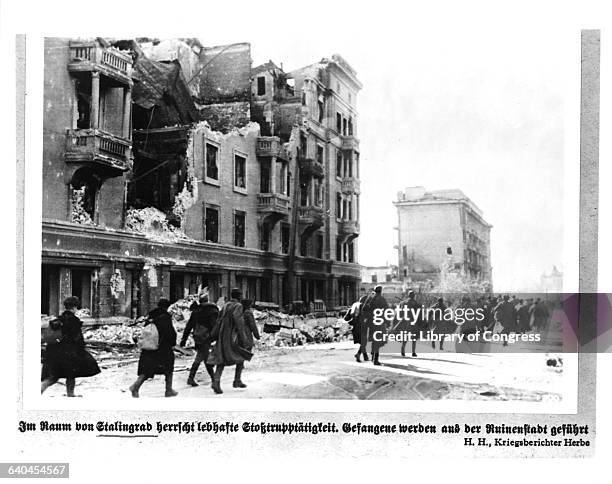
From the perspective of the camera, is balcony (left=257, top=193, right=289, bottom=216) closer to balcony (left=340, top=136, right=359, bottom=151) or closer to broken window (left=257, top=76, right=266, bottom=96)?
balcony (left=340, top=136, right=359, bottom=151)

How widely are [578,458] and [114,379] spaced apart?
218 inches

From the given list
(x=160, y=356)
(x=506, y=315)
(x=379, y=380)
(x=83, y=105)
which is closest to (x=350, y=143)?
(x=506, y=315)

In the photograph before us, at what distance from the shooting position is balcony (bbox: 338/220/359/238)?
26.5 ft

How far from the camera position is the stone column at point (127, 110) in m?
7.41

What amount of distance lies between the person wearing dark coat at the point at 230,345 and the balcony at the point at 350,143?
2.44m

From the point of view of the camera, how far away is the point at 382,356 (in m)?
7.57

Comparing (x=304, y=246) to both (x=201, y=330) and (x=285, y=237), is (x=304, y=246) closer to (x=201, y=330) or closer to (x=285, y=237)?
(x=285, y=237)

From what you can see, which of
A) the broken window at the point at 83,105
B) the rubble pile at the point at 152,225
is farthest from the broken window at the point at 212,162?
the broken window at the point at 83,105

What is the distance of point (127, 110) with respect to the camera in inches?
292

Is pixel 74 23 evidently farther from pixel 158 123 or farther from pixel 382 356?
pixel 382 356

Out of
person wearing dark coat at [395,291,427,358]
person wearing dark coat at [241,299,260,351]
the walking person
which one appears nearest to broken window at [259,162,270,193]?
person wearing dark coat at [241,299,260,351]

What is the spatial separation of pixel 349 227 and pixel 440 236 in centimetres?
119

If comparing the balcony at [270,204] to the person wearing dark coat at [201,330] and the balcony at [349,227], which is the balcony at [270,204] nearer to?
the balcony at [349,227]

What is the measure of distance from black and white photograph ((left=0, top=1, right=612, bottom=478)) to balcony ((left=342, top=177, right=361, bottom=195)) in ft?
0.62
